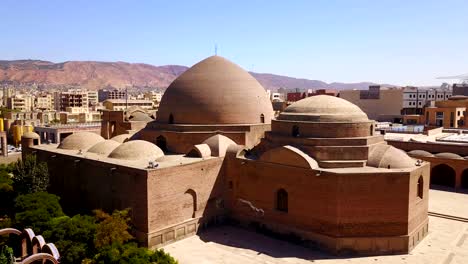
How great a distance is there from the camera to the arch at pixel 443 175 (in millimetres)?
29484

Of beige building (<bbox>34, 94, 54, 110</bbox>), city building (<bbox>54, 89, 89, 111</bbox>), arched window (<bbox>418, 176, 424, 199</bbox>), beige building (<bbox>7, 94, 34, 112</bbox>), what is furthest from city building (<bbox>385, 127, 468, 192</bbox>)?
beige building (<bbox>34, 94, 54, 110</bbox>)

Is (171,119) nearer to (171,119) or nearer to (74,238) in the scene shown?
(171,119)

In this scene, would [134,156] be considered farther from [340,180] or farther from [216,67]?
[340,180]

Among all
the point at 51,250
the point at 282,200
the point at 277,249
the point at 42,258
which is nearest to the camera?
the point at 42,258

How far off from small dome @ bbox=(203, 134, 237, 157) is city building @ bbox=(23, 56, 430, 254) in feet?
0.20

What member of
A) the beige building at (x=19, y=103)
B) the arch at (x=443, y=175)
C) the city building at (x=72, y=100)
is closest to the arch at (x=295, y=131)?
the arch at (x=443, y=175)

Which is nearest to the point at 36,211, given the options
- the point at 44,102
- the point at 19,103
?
the point at 19,103

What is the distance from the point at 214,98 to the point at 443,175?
18158 mm

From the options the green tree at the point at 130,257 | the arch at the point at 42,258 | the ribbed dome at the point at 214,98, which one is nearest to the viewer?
the green tree at the point at 130,257

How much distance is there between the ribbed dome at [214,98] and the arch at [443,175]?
13.9 meters

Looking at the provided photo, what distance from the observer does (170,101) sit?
2473 cm

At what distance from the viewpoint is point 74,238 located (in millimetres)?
16719

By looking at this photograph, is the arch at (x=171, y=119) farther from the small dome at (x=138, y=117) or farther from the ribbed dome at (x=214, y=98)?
the small dome at (x=138, y=117)

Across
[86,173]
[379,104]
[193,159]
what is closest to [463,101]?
[379,104]
